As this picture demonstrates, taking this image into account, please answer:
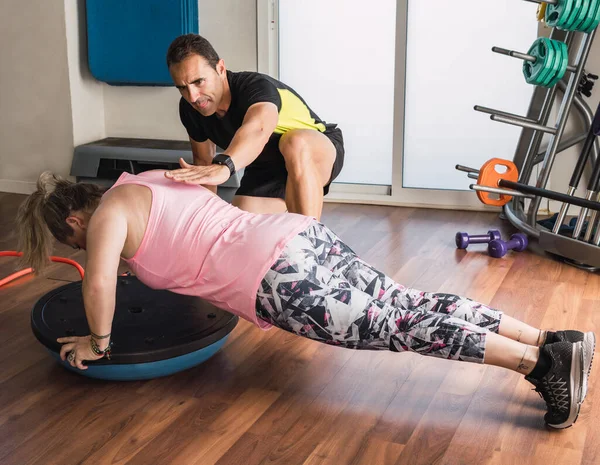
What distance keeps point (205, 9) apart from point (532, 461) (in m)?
2.94

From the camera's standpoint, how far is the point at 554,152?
315 cm

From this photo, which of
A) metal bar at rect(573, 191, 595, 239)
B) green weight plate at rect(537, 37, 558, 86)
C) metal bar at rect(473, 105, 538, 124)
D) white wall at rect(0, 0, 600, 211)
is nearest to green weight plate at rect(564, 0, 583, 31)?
green weight plate at rect(537, 37, 558, 86)

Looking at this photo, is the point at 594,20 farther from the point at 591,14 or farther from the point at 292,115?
the point at 292,115

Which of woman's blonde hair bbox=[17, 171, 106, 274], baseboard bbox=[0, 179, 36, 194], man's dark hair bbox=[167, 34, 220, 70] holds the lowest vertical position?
baseboard bbox=[0, 179, 36, 194]

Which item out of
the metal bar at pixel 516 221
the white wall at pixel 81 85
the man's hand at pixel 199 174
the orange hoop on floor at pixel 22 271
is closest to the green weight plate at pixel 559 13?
the metal bar at pixel 516 221

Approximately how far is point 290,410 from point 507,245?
1541 mm

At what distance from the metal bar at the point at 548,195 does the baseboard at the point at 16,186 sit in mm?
2481

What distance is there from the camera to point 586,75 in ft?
10.7

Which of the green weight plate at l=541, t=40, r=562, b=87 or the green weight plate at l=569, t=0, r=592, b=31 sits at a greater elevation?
the green weight plate at l=569, t=0, r=592, b=31

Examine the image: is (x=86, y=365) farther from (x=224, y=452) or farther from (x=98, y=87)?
(x=98, y=87)

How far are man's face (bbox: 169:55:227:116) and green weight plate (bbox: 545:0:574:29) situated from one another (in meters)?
1.33

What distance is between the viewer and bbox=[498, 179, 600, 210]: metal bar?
2.74m

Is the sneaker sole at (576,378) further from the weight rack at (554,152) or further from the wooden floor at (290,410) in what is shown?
the weight rack at (554,152)

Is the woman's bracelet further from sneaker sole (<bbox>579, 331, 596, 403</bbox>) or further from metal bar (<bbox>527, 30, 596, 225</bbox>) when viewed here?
metal bar (<bbox>527, 30, 596, 225</bbox>)
